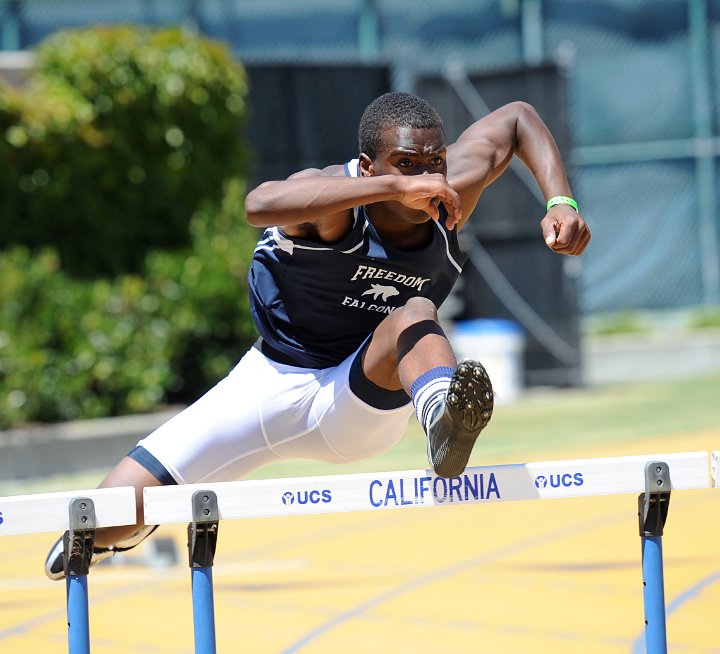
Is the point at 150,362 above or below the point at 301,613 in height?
above

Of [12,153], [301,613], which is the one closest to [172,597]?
[301,613]

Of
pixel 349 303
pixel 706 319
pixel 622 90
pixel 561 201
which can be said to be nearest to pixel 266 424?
pixel 349 303

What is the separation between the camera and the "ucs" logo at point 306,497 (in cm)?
361

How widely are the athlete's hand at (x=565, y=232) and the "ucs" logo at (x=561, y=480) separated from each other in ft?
2.26

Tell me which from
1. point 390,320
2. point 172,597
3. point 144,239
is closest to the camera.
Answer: point 390,320

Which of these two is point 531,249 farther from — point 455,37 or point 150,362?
point 150,362

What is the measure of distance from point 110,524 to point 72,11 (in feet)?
41.7

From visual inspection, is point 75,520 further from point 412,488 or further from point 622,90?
point 622,90

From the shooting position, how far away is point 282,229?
14.3ft

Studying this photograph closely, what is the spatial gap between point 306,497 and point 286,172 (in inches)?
383

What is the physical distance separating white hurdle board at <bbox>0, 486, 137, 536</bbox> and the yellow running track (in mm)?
1714

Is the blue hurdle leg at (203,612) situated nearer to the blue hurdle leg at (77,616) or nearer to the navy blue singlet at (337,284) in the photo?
the blue hurdle leg at (77,616)

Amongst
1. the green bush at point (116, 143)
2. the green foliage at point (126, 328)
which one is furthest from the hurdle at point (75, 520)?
the green bush at point (116, 143)

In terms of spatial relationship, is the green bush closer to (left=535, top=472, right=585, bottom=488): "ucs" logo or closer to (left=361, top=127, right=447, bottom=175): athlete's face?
(left=361, top=127, right=447, bottom=175): athlete's face
